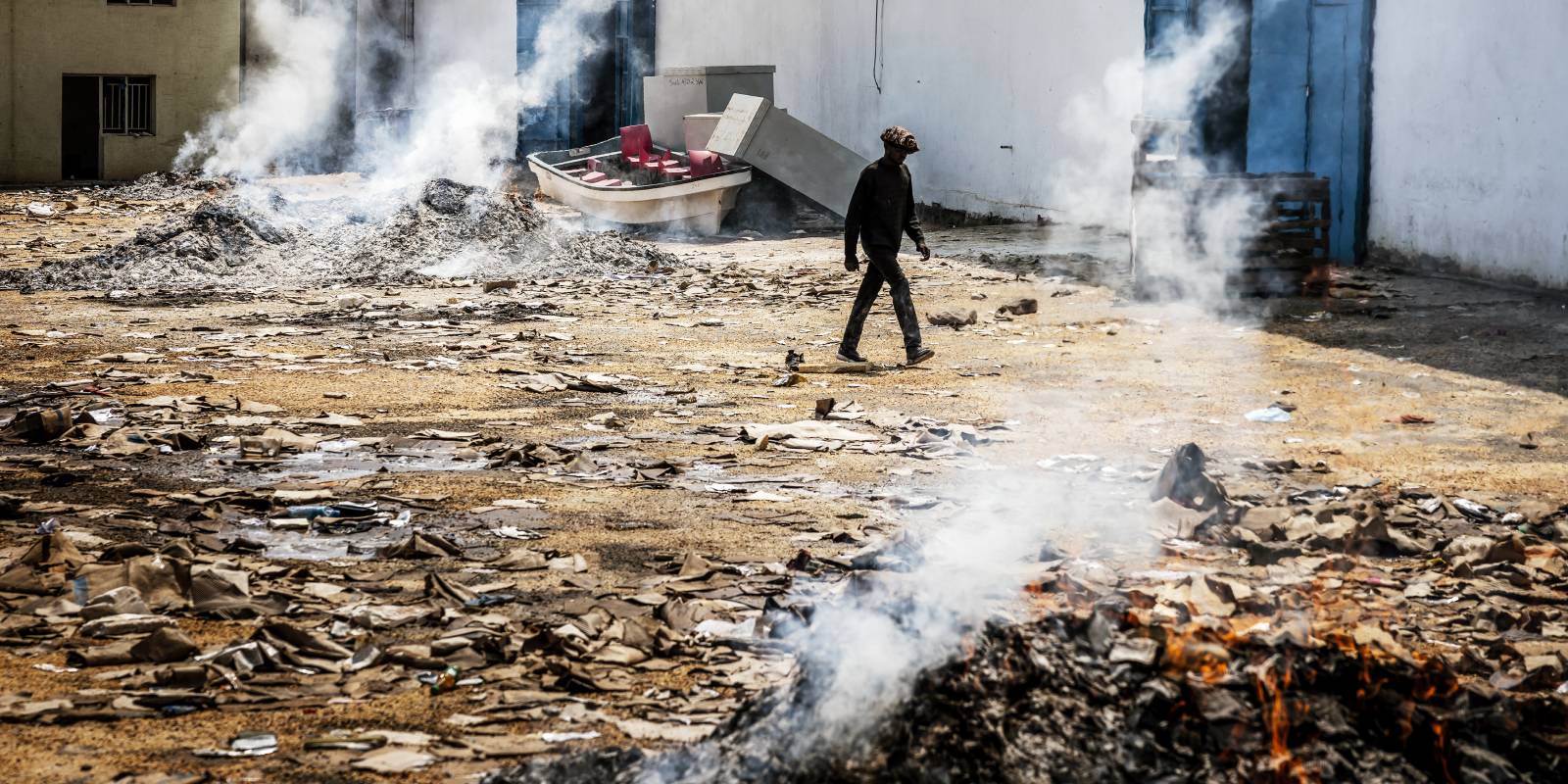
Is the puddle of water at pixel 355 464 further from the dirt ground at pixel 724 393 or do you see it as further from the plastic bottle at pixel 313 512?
the plastic bottle at pixel 313 512

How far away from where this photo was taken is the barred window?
28016mm

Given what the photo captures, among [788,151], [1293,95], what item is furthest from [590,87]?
[1293,95]

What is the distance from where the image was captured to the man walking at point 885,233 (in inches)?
418

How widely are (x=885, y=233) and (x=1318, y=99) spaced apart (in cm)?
635

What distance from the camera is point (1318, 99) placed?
14.7 meters

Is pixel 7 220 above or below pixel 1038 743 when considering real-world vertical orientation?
above

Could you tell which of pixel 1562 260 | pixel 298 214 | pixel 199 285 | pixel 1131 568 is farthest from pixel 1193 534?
pixel 298 214

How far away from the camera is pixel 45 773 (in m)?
3.66

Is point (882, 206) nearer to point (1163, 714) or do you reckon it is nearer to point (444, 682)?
point (444, 682)

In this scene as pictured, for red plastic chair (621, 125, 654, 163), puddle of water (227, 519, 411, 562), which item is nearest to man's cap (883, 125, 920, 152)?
puddle of water (227, 519, 411, 562)

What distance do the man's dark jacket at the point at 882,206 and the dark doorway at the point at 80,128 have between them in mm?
22033

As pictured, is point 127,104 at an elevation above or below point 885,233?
above

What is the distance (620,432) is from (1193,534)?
11.0 ft

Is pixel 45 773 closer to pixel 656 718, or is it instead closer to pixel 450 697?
pixel 450 697
